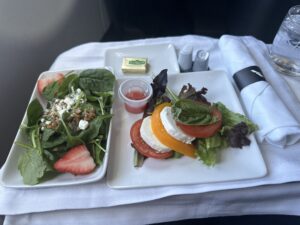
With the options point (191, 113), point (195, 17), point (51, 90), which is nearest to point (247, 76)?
point (191, 113)

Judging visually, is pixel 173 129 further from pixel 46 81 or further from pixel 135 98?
pixel 46 81

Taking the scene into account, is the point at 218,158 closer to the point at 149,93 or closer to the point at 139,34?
the point at 149,93

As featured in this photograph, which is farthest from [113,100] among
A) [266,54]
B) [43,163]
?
[266,54]

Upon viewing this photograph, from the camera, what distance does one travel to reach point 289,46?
2.53 ft

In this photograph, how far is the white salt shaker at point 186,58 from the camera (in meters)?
0.79

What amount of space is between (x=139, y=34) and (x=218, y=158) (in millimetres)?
895

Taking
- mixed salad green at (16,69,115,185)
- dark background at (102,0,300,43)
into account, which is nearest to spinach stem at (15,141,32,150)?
mixed salad green at (16,69,115,185)

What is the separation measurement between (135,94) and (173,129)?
7.4 inches

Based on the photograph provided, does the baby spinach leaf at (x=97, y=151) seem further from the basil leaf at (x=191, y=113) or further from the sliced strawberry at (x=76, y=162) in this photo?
the basil leaf at (x=191, y=113)

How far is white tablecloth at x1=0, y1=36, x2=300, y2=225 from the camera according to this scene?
21.1 inches

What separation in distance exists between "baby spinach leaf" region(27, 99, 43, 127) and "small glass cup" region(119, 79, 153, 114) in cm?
19

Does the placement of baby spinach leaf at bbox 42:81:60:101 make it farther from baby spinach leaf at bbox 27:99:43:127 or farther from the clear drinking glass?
the clear drinking glass

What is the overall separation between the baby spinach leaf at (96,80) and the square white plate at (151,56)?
0.36 feet

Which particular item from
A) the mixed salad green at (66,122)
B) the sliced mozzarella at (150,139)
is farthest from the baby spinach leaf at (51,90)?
the sliced mozzarella at (150,139)
